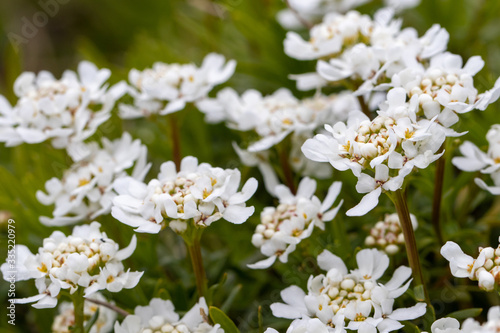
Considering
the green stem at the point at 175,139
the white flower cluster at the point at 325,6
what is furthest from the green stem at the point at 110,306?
the white flower cluster at the point at 325,6

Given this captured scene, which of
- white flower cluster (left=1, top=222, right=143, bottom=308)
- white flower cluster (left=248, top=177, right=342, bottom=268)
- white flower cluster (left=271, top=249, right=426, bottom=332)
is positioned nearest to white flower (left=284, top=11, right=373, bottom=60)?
white flower cluster (left=248, top=177, right=342, bottom=268)

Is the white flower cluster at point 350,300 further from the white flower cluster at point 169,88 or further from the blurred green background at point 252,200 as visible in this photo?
the white flower cluster at point 169,88

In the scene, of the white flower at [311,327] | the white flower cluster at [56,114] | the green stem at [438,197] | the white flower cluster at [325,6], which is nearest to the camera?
the white flower at [311,327]

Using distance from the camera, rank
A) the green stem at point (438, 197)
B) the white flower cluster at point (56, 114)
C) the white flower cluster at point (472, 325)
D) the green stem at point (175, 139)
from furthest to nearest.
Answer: the green stem at point (175, 139) → the white flower cluster at point (56, 114) → the green stem at point (438, 197) → the white flower cluster at point (472, 325)

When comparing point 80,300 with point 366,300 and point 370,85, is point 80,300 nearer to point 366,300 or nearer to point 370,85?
point 366,300

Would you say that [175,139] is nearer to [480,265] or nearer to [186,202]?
[186,202]

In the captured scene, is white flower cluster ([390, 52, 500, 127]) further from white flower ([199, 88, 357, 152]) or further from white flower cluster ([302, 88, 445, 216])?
white flower ([199, 88, 357, 152])
